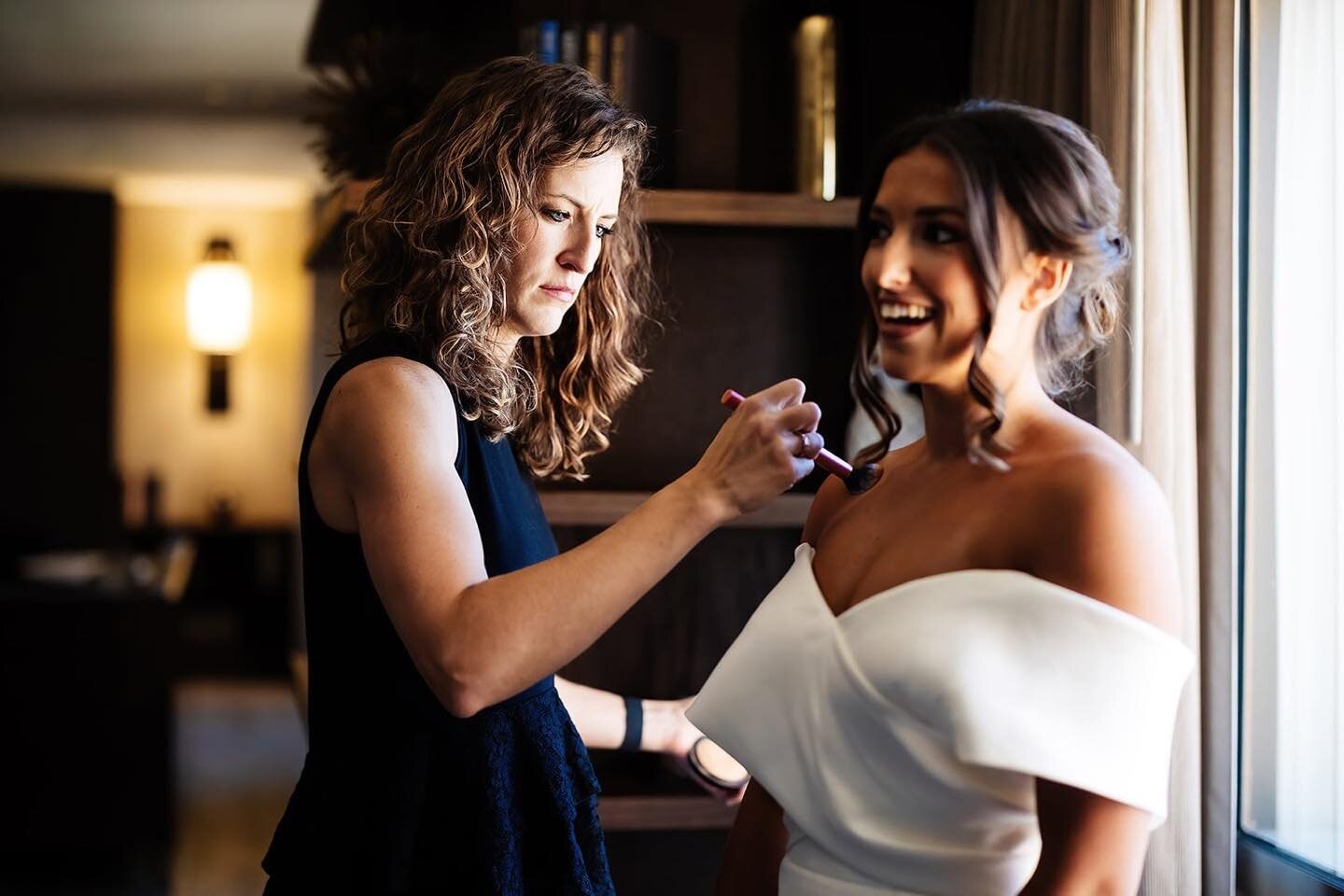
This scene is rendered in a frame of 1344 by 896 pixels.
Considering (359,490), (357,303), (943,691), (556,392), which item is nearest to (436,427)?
(359,490)

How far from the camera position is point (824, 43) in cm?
227

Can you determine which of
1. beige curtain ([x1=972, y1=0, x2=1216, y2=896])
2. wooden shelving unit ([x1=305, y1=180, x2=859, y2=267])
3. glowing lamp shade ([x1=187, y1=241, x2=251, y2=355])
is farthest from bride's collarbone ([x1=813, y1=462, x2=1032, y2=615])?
glowing lamp shade ([x1=187, y1=241, x2=251, y2=355])

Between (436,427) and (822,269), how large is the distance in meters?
1.21

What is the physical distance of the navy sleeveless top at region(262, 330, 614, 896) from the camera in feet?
4.72

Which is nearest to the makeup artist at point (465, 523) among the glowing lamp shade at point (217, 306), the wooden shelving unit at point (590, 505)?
the wooden shelving unit at point (590, 505)

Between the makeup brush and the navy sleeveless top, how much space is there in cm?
30

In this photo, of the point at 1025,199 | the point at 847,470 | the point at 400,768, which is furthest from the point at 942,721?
the point at 400,768

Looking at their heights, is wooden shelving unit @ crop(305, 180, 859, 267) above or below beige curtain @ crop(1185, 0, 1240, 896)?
above

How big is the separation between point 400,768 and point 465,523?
0.28 metres

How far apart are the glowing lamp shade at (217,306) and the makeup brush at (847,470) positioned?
6.49 m

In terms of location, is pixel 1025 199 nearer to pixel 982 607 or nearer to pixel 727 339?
pixel 982 607

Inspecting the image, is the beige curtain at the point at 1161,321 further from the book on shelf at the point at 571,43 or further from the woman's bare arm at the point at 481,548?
the book on shelf at the point at 571,43

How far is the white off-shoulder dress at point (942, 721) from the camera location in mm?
1101

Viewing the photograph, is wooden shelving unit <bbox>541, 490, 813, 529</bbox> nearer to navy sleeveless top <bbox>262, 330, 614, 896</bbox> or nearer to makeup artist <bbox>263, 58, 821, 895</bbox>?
makeup artist <bbox>263, 58, 821, 895</bbox>
